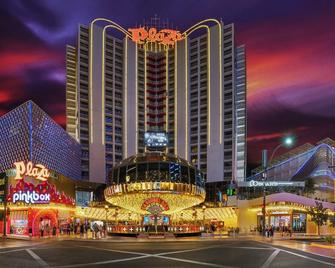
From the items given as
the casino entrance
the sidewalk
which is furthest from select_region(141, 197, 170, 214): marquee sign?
the sidewalk

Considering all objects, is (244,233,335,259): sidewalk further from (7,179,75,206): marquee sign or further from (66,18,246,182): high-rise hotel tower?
(66,18,246,182): high-rise hotel tower

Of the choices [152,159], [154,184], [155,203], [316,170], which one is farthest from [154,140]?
[316,170]

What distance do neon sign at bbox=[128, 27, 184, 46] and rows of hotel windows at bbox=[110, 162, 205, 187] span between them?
319 feet

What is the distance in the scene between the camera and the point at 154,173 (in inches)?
2381

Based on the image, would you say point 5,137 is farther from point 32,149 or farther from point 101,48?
point 101,48

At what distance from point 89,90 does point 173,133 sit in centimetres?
2706

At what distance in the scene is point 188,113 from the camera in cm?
14788

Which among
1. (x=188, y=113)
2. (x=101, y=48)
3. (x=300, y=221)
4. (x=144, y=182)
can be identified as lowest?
(x=300, y=221)

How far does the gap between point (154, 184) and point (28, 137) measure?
2845 cm

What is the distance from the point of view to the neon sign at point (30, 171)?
60.7m

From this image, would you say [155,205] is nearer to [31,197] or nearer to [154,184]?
[154,184]

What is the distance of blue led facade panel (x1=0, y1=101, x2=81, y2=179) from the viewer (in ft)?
261

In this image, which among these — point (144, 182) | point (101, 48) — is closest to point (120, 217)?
point (144, 182)

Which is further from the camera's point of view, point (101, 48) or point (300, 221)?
point (101, 48)
